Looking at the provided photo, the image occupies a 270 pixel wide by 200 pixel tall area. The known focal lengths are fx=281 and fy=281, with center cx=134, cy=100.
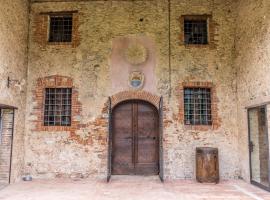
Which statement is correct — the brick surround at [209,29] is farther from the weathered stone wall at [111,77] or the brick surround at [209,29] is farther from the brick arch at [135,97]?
the brick arch at [135,97]

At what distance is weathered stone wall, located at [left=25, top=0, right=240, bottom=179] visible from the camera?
27.5 feet

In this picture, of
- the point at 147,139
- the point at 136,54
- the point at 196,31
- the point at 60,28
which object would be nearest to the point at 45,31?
the point at 60,28

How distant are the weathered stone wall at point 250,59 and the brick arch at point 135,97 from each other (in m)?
2.51

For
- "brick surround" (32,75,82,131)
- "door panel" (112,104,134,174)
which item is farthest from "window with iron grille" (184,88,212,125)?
"brick surround" (32,75,82,131)

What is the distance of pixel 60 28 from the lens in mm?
9070

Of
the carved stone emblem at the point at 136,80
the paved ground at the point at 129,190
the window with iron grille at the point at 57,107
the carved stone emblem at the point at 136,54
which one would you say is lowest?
the paved ground at the point at 129,190

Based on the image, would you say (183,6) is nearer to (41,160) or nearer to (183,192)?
(183,192)

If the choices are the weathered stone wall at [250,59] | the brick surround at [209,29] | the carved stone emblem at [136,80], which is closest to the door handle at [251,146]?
the weathered stone wall at [250,59]

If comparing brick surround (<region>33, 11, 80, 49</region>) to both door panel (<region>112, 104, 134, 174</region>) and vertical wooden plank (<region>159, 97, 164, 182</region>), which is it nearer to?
door panel (<region>112, 104, 134, 174</region>)

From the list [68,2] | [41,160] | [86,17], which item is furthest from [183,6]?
[41,160]

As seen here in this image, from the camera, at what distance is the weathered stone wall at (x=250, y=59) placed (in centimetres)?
680

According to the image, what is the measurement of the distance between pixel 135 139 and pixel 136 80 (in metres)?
1.80

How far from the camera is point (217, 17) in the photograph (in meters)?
8.86

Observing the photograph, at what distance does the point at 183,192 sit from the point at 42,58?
5.74 metres
